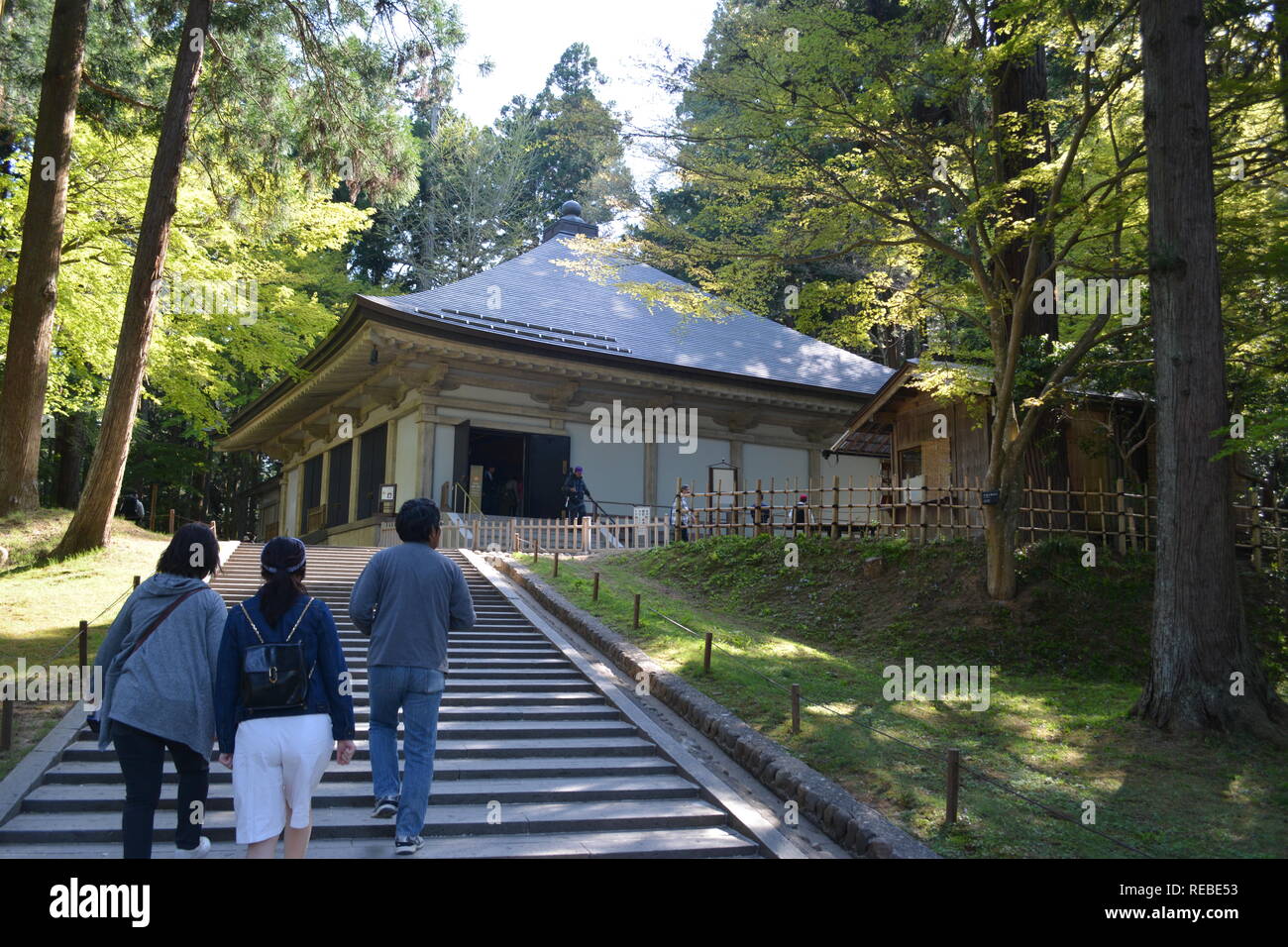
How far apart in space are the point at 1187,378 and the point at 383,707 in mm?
7249

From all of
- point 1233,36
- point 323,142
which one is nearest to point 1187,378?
point 1233,36

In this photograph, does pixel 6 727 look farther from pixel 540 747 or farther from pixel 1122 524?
pixel 1122 524

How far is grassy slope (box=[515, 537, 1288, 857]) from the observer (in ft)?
19.6

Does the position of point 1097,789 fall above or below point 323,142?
below

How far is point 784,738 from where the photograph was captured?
278 inches

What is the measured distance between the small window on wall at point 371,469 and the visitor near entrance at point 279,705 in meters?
15.3

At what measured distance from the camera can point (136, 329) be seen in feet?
40.4

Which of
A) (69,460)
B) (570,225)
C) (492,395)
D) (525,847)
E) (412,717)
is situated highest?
(570,225)

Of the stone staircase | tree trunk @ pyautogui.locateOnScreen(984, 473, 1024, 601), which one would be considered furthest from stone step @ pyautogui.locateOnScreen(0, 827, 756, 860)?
tree trunk @ pyautogui.locateOnScreen(984, 473, 1024, 601)

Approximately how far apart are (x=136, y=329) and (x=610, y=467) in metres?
9.74

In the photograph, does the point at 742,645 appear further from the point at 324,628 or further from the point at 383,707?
the point at 324,628

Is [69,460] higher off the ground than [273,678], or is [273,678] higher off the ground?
[69,460]

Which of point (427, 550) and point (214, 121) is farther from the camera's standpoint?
point (214, 121)

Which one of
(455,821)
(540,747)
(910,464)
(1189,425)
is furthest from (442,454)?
(1189,425)
